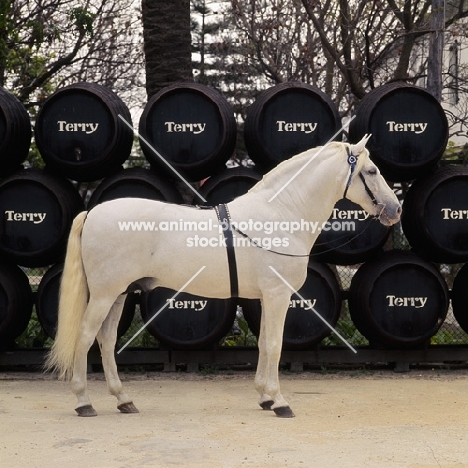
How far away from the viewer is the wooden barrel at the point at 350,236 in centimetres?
815

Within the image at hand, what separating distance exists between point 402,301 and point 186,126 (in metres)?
2.54

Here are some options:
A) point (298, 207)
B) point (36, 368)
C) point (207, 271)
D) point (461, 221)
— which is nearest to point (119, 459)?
point (207, 271)

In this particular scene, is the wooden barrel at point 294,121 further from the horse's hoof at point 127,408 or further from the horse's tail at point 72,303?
the horse's hoof at point 127,408

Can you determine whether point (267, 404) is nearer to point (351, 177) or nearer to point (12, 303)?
point (351, 177)

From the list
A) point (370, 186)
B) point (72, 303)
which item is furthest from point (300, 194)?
point (72, 303)

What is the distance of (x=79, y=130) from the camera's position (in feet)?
26.5

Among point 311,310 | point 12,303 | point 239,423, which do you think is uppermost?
point 12,303

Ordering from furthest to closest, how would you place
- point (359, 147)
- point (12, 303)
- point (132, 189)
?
point (132, 189), point (12, 303), point (359, 147)

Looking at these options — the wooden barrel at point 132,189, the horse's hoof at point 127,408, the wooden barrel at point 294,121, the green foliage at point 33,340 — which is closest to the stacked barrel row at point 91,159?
the wooden barrel at point 132,189

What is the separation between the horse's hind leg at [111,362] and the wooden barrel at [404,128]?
9.74 feet

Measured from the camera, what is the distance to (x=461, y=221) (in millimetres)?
8164

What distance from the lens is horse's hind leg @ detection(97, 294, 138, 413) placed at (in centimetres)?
662

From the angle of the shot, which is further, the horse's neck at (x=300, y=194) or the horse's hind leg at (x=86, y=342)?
the horse's neck at (x=300, y=194)

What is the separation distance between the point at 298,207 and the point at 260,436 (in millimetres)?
1833
